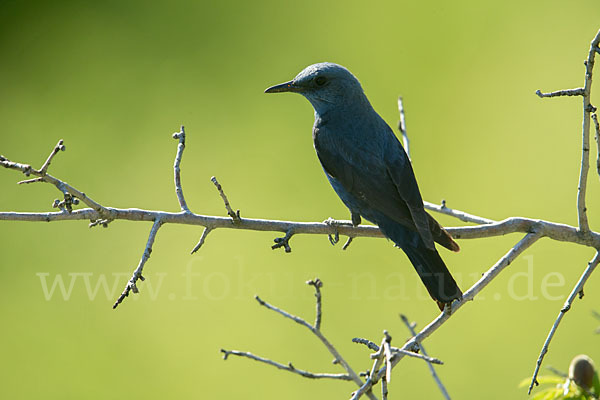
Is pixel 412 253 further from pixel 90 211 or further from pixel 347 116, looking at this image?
pixel 90 211

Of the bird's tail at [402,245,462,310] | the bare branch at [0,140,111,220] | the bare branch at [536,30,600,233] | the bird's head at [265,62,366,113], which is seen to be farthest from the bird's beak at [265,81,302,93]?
the bare branch at [536,30,600,233]

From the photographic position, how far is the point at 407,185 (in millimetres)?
3426

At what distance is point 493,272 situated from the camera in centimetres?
276

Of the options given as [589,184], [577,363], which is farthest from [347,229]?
[589,184]

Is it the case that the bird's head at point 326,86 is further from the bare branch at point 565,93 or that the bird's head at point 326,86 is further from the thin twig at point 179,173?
the bare branch at point 565,93

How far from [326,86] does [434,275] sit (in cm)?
138

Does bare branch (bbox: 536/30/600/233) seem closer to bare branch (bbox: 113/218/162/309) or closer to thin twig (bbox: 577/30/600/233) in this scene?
→ thin twig (bbox: 577/30/600/233)

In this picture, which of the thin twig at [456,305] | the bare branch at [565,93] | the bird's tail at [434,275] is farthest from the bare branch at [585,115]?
the bird's tail at [434,275]

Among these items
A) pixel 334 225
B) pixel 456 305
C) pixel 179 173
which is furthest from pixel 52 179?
pixel 456 305

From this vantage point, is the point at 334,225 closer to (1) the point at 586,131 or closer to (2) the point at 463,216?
(2) the point at 463,216

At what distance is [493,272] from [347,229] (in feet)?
3.11

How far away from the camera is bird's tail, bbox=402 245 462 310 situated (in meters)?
2.93

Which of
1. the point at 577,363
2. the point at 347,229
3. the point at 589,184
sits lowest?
the point at 589,184

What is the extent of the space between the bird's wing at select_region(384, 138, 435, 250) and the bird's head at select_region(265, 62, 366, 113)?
408 mm
